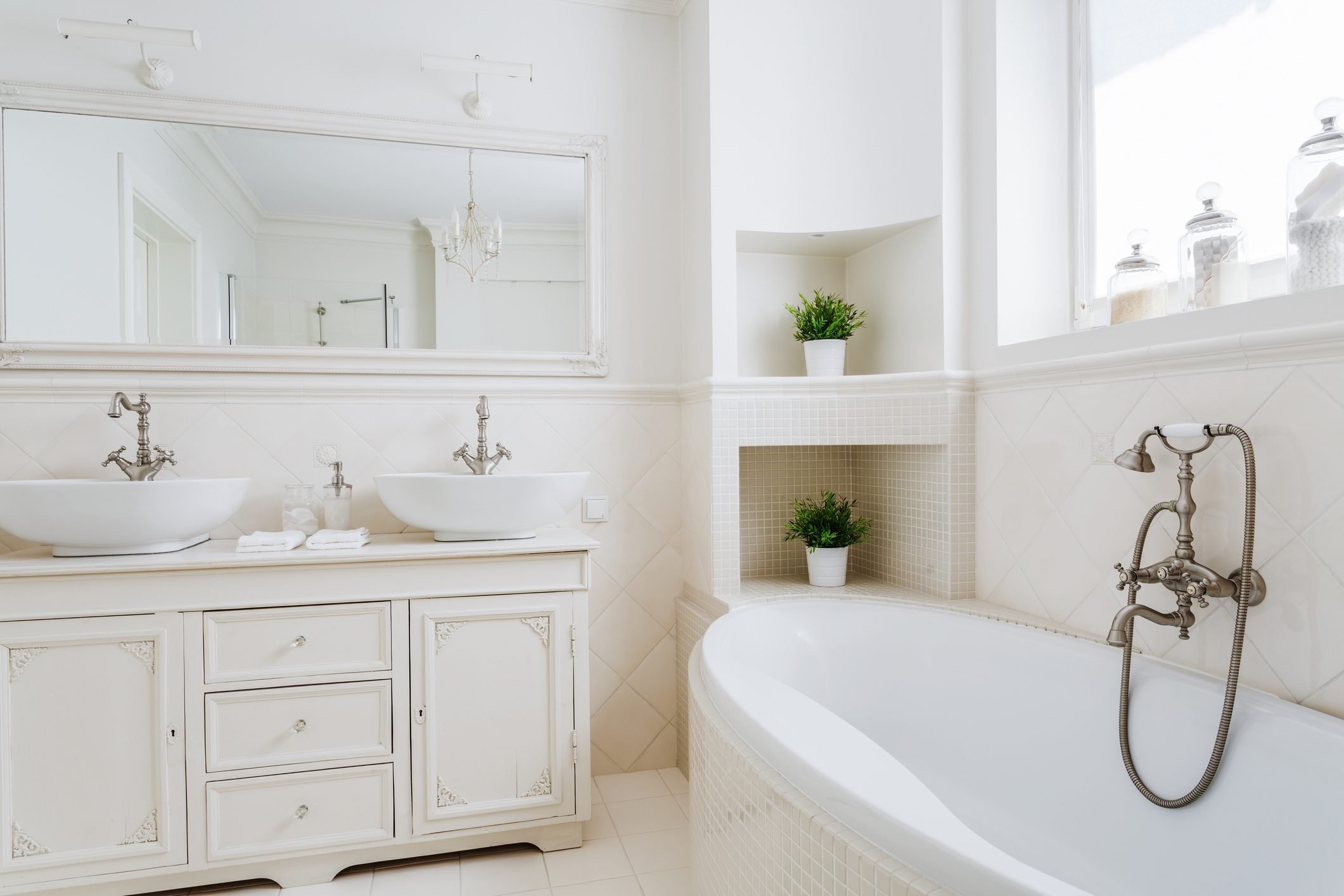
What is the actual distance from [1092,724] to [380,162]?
237 cm

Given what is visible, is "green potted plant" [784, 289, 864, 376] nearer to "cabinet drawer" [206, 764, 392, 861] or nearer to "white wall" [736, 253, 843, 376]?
"white wall" [736, 253, 843, 376]

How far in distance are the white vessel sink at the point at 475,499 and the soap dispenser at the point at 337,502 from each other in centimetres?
27

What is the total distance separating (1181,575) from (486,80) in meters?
2.26

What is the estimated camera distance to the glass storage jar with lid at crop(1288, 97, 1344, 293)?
129cm

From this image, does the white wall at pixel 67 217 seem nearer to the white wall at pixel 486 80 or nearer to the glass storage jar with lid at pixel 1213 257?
the white wall at pixel 486 80

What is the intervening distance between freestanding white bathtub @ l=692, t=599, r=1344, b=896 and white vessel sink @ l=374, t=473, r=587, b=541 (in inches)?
22.0

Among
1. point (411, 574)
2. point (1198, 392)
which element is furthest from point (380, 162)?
point (1198, 392)

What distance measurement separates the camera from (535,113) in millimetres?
2383

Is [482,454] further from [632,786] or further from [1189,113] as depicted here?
[1189,113]

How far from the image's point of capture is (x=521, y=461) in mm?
2375

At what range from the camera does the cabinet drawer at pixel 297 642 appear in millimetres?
1755

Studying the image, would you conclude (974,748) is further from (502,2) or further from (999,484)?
(502,2)

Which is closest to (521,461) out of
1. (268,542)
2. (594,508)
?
(594,508)

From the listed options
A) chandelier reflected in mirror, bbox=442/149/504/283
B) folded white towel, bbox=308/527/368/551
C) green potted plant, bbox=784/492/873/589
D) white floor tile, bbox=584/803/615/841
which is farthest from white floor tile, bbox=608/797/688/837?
chandelier reflected in mirror, bbox=442/149/504/283
